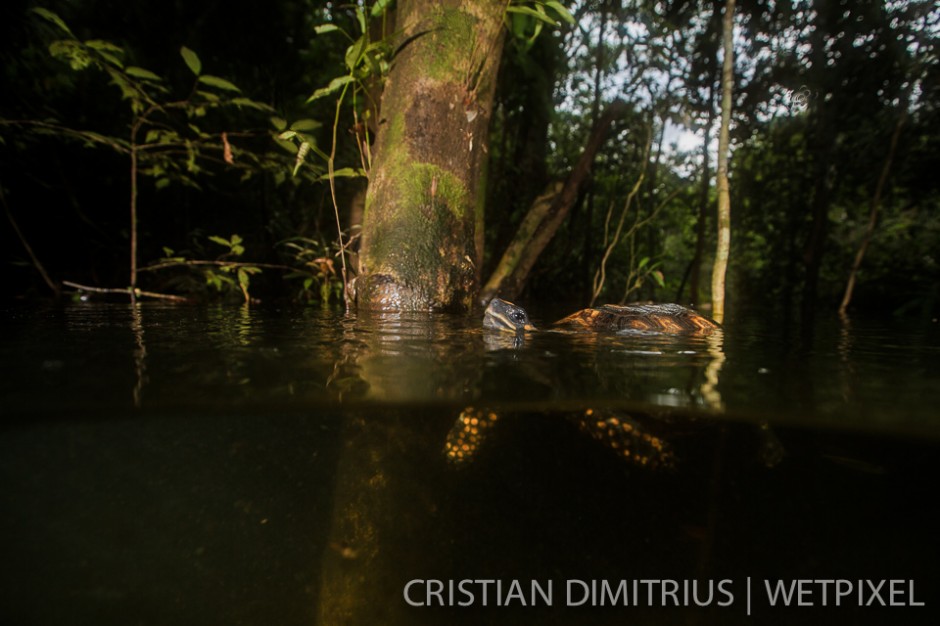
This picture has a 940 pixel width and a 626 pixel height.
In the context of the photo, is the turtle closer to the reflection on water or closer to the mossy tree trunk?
the mossy tree trunk

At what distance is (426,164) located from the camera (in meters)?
3.29

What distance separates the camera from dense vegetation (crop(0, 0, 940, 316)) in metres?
5.33

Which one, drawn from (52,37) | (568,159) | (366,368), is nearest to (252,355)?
(366,368)

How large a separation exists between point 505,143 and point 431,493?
7.75 meters

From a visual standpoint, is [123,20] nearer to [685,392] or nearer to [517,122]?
[517,122]

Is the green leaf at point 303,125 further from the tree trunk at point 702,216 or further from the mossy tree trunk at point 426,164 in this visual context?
the tree trunk at point 702,216

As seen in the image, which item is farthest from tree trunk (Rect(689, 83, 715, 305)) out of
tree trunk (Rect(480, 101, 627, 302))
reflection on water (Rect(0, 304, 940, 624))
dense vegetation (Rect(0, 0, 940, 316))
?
reflection on water (Rect(0, 304, 940, 624))

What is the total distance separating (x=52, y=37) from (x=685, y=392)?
21.8 feet

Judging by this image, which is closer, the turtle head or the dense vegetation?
the turtle head

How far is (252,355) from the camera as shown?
173cm

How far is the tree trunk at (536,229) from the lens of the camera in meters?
5.34

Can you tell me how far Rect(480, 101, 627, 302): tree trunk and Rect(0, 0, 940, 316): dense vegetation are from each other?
1093 millimetres

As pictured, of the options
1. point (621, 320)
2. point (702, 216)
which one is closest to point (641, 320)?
point (621, 320)

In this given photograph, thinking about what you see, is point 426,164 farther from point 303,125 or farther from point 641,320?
point 641,320
